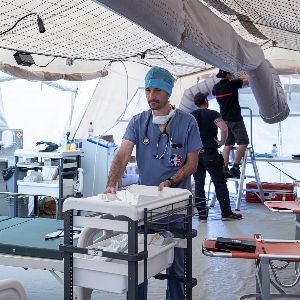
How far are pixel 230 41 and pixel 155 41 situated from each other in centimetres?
279

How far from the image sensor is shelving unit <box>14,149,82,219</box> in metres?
5.78

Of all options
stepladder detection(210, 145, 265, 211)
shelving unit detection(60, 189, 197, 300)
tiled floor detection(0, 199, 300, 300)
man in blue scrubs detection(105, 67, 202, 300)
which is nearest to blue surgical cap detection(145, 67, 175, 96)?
man in blue scrubs detection(105, 67, 202, 300)

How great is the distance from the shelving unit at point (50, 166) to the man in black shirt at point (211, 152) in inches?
63.2

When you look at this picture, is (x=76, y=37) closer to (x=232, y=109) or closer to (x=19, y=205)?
(x=19, y=205)

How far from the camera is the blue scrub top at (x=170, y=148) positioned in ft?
9.21

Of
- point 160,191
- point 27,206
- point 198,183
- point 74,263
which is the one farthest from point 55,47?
point 74,263

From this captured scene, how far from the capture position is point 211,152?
20.4ft

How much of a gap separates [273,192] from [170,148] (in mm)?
5623

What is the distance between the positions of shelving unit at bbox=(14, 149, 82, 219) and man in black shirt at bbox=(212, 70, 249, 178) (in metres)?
2.10

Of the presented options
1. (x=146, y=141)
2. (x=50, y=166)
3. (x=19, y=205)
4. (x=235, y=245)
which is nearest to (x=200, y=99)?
(x=50, y=166)

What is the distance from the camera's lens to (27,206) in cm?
600

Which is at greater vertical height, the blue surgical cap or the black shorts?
the blue surgical cap

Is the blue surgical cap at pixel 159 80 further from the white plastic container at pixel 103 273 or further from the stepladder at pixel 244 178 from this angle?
the stepladder at pixel 244 178

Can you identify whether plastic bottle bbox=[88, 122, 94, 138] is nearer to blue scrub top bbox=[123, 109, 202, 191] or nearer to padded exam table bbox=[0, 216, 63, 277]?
padded exam table bbox=[0, 216, 63, 277]
